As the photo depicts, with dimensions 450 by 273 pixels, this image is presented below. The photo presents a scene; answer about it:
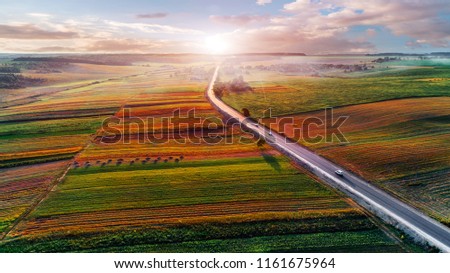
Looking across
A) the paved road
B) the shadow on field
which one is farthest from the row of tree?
the shadow on field

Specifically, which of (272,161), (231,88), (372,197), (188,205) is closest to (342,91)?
(231,88)

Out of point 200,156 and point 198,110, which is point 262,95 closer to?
point 198,110

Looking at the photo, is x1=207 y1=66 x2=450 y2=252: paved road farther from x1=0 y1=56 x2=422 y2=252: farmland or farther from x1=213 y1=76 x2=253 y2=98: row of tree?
x1=213 y1=76 x2=253 y2=98: row of tree

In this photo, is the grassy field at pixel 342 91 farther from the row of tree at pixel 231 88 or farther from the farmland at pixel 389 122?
the row of tree at pixel 231 88

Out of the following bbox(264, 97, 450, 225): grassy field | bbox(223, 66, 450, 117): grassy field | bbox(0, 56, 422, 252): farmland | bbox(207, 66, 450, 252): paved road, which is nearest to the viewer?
bbox(0, 56, 422, 252): farmland

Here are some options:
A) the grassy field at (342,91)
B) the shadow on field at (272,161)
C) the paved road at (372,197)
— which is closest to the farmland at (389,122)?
the grassy field at (342,91)

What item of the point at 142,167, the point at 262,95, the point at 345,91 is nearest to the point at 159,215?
the point at 142,167
